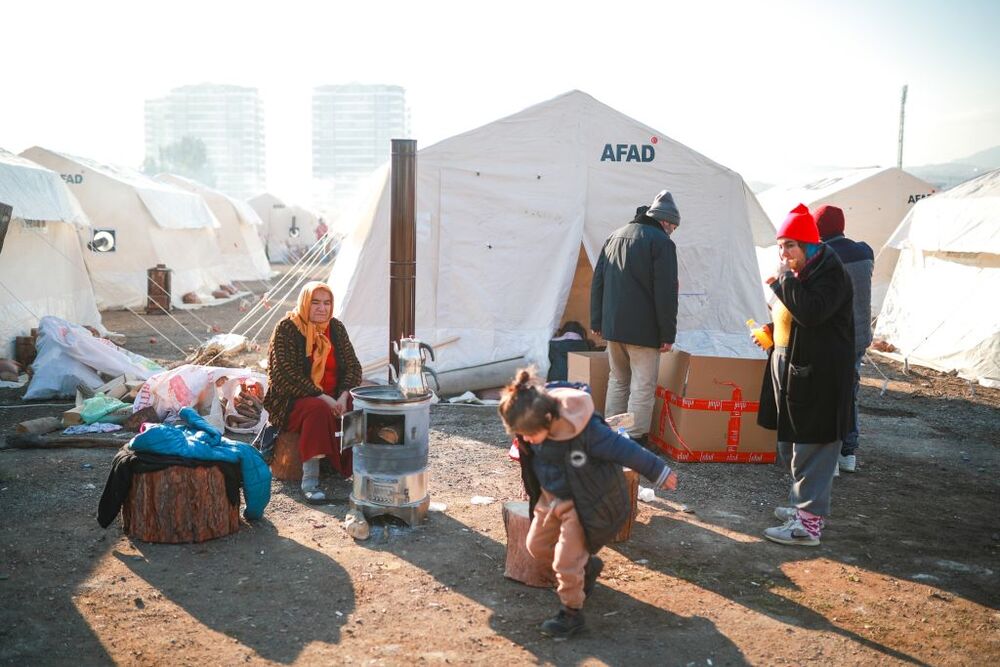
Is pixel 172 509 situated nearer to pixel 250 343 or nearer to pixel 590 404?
pixel 590 404

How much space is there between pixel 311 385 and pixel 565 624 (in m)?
2.51

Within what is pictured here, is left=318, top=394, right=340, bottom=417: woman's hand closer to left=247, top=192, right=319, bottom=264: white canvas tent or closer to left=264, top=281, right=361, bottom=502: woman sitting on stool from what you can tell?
left=264, top=281, right=361, bottom=502: woman sitting on stool

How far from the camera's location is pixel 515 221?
27.6 ft

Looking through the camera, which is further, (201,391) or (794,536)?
(201,391)

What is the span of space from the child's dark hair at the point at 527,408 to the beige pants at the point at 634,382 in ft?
8.81

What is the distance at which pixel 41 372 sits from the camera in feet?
26.8

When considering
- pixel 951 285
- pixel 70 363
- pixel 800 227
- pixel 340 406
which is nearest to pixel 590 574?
pixel 800 227

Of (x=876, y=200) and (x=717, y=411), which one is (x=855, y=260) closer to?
(x=717, y=411)

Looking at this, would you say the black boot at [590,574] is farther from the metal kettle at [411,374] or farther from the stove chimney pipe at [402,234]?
the stove chimney pipe at [402,234]

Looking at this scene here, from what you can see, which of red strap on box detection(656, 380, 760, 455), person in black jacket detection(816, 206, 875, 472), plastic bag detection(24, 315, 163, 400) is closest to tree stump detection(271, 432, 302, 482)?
red strap on box detection(656, 380, 760, 455)

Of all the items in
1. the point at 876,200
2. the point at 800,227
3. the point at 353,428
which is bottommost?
the point at 353,428

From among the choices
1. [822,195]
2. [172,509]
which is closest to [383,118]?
[822,195]

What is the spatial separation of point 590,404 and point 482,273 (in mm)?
5112

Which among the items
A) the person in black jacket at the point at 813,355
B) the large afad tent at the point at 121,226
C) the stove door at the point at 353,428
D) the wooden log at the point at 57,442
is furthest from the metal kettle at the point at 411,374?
the large afad tent at the point at 121,226
